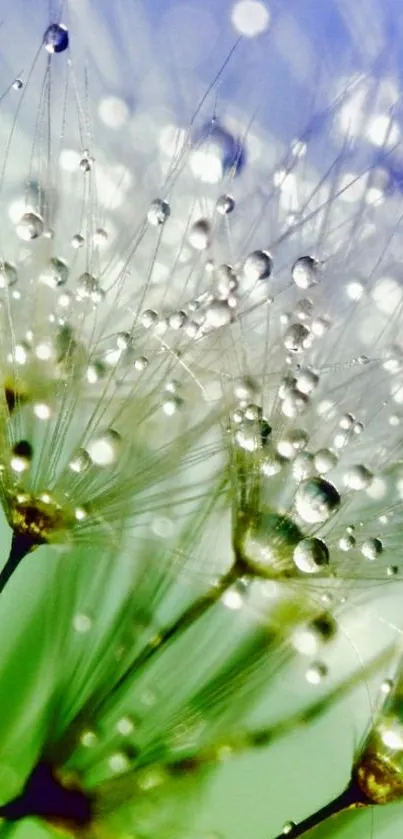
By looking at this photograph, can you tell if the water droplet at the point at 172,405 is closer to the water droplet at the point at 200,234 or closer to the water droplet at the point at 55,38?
the water droplet at the point at 200,234

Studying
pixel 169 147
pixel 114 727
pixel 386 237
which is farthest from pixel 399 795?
pixel 169 147

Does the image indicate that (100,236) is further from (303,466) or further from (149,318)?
(303,466)

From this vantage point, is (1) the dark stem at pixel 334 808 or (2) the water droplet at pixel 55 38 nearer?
(1) the dark stem at pixel 334 808

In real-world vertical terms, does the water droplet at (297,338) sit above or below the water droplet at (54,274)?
below

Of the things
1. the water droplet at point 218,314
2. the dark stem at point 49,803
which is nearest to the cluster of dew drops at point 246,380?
the water droplet at point 218,314

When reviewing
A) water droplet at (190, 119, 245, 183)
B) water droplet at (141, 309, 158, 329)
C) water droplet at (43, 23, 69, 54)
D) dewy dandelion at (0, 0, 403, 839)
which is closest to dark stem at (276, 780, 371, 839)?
dewy dandelion at (0, 0, 403, 839)

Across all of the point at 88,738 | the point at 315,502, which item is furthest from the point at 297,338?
the point at 88,738

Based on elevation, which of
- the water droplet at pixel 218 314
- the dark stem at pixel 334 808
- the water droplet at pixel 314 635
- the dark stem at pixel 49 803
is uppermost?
the water droplet at pixel 218 314

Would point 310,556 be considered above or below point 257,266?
below
